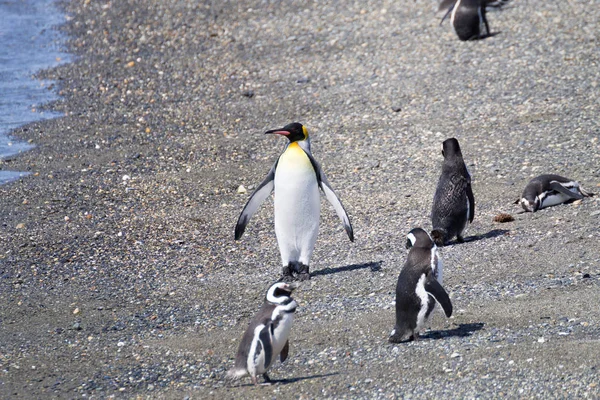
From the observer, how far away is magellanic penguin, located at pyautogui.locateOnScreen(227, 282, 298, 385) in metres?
5.30

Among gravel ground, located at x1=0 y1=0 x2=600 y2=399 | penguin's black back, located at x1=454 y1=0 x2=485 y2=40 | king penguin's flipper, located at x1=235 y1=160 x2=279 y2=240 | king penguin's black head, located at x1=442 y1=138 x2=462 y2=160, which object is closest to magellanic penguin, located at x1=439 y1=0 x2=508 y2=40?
penguin's black back, located at x1=454 y1=0 x2=485 y2=40

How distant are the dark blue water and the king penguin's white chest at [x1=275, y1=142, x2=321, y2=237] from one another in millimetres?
4275

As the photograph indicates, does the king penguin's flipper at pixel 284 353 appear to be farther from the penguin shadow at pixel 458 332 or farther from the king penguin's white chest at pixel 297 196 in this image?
the king penguin's white chest at pixel 297 196

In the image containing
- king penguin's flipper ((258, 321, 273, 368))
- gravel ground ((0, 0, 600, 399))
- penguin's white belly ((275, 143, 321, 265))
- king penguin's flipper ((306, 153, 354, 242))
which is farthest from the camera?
penguin's white belly ((275, 143, 321, 265))

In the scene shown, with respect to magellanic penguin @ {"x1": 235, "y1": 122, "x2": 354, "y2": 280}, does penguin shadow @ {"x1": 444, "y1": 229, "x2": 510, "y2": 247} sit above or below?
below

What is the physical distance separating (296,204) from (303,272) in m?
0.58

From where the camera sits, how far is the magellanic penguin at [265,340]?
5297 mm

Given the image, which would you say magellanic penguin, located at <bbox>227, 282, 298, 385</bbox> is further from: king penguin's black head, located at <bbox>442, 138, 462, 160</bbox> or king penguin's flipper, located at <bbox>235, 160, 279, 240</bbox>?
king penguin's black head, located at <bbox>442, 138, 462, 160</bbox>

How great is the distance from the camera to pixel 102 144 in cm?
1155

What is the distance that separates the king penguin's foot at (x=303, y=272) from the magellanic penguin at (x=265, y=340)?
1817 mm

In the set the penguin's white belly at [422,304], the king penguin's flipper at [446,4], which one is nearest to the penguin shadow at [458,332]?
the penguin's white belly at [422,304]

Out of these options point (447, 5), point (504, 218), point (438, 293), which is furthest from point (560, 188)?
point (447, 5)

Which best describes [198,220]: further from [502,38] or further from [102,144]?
[502,38]

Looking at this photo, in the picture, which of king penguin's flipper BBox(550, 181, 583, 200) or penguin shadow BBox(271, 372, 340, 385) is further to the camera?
king penguin's flipper BBox(550, 181, 583, 200)
